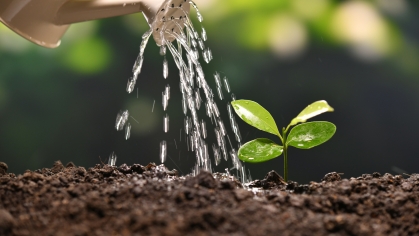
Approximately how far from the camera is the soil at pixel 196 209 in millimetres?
531

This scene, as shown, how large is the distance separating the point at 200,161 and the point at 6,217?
32.3 inches

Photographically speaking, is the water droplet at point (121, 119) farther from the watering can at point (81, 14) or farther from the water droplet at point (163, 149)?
the watering can at point (81, 14)

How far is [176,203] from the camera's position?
605mm

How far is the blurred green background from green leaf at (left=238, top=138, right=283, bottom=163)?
28.3 inches

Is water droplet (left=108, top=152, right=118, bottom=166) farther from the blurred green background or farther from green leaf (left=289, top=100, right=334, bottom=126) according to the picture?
green leaf (left=289, top=100, right=334, bottom=126)

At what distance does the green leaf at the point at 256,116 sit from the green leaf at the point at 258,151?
31mm

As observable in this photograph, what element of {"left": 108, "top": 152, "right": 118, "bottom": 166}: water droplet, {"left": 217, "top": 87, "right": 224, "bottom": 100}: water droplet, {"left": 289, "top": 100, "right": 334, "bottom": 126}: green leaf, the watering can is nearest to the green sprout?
{"left": 289, "top": 100, "right": 334, "bottom": 126}: green leaf

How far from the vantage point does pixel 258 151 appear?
3.04ft

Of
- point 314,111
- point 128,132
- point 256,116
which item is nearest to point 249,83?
point 128,132

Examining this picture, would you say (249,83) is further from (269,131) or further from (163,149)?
(269,131)

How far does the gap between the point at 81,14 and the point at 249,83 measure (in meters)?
0.89

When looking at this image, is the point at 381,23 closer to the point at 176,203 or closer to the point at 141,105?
the point at 141,105

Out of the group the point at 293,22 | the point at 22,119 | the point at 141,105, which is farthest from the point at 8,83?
the point at 293,22

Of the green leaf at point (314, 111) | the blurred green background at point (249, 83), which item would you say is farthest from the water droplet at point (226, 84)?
the green leaf at point (314, 111)
